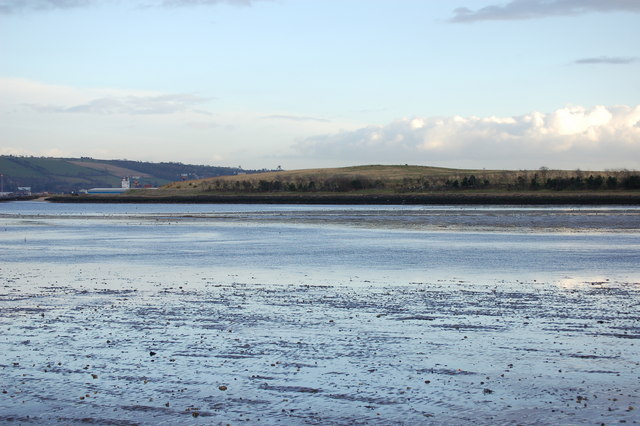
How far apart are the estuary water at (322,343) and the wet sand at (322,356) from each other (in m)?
0.05

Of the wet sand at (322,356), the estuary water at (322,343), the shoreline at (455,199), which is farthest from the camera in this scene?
the shoreline at (455,199)

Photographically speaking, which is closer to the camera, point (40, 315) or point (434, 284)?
point (40, 315)

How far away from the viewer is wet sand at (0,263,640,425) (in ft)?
38.2

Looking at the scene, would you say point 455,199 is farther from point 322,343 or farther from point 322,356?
point 322,356

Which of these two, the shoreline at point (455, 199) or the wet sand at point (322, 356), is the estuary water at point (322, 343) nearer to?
the wet sand at point (322, 356)

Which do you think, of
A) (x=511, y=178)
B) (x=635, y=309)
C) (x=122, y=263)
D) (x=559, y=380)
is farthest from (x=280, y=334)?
(x=511, y=178)

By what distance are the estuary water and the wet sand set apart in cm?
5

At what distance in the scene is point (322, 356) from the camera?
49.6 ft

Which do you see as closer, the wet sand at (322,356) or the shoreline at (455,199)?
the wet sand at (322,356)

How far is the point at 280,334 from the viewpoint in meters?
17.5

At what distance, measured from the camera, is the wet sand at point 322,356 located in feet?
38.2

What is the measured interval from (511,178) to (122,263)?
545 ft

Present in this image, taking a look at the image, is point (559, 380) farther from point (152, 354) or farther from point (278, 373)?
point (152, 354)

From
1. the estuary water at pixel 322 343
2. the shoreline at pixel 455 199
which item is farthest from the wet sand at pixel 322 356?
the shoreline at pixel 455 199
